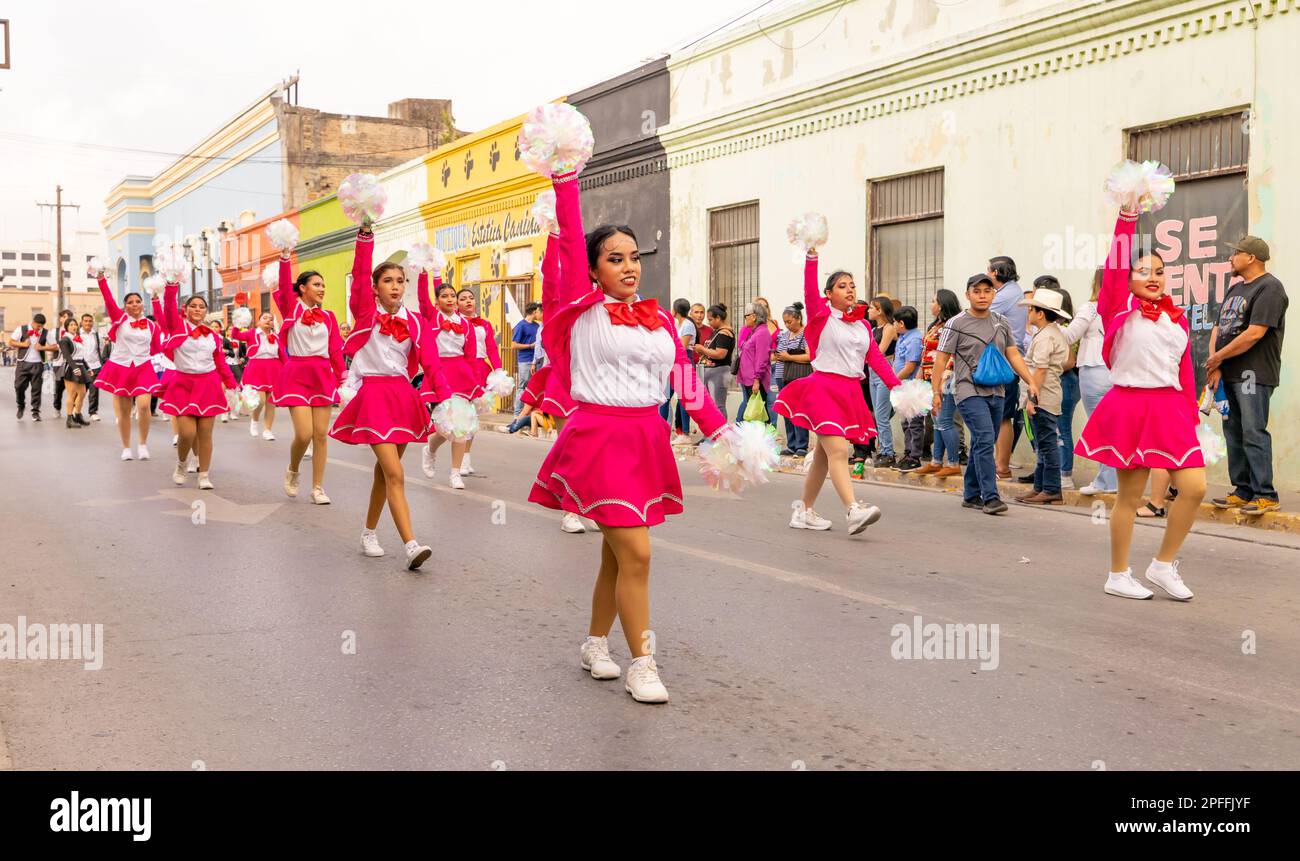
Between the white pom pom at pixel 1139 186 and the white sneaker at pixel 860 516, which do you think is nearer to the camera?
the white pom pom at pixel 1139 186

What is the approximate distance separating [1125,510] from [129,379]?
11.5m

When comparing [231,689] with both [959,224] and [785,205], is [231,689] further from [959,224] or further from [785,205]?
[785,205]

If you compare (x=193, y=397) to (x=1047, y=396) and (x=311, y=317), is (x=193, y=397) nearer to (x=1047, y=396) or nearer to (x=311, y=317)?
(x=311, y=317)

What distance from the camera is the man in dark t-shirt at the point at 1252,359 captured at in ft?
30.1

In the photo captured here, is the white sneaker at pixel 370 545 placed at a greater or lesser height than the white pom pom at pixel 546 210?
lesser

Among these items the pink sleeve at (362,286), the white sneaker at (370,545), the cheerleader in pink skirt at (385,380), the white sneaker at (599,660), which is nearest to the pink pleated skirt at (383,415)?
the cheerleader in pink skirt at (385,380)

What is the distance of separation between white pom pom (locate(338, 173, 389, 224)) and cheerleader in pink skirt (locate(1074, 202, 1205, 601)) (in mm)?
4291

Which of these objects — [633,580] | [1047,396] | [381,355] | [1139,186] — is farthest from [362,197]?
[1047,396]

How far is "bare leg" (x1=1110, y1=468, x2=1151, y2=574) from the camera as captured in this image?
669cm

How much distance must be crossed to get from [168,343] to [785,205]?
29.4ft

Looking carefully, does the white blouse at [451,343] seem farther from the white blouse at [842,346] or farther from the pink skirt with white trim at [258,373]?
the white blouse at [842,346]

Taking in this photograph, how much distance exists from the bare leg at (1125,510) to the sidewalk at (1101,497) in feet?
10.5

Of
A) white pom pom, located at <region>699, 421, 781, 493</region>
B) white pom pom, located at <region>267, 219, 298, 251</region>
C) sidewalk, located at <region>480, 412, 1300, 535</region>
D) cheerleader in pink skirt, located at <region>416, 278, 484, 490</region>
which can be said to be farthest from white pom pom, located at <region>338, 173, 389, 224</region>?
sidewalk, located at <region>480, 412, 1300, 535</region>
